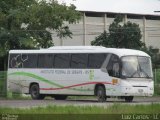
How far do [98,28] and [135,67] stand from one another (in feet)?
171

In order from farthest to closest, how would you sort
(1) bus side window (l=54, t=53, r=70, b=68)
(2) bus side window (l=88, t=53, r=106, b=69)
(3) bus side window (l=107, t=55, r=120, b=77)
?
(1) bus side window (l=54, t=53, r=70, b=68), (2) bus side window (l=88, t=53, r=106, b=69), (3) bus side window (l=107, t=55, r=120, b=77)

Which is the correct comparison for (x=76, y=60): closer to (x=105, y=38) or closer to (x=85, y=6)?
(x=105, y=38)

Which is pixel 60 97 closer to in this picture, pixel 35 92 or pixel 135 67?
pixel 35 92

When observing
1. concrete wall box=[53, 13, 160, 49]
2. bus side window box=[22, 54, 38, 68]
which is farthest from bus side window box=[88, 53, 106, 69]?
concrete wall box=[53, 13, 160, 49]

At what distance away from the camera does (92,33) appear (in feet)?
275

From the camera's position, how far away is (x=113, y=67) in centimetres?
3362

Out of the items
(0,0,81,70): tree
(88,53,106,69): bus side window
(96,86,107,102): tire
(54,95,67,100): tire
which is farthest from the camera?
(0,0,81,70): tree

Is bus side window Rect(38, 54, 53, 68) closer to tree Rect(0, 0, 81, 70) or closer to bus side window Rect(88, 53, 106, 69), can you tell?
bus side window Rect(88, 53, 106, 69)

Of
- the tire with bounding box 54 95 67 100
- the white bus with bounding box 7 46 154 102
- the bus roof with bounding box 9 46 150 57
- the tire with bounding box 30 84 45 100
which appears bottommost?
the tire with bounding box 54 95 67 100

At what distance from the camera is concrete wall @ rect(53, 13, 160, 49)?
272 feet

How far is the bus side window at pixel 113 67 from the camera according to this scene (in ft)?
110

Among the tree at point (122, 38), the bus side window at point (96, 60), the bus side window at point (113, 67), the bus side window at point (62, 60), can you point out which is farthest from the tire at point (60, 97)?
the tree at point (122, 38)

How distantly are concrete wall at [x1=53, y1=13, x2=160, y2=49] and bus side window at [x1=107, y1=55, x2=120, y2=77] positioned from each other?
4545 cm

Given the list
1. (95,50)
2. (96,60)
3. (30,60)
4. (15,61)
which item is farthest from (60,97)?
(96,60)
